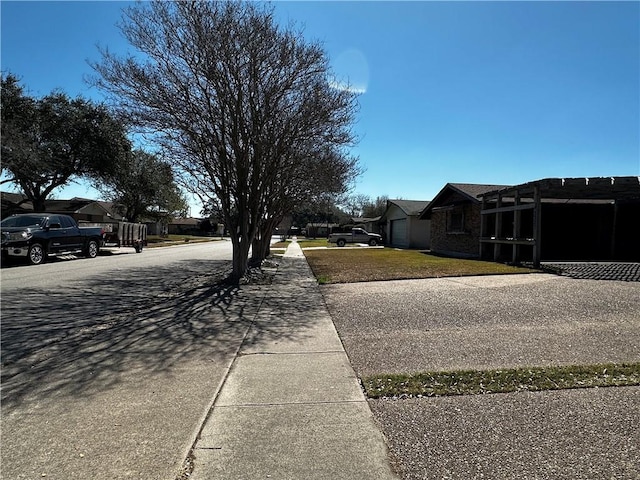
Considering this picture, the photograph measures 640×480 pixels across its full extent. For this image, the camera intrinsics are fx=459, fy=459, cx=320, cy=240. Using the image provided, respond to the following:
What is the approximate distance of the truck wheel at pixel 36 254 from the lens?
692 inches

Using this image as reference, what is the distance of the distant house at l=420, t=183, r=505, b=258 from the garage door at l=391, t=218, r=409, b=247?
28.5 feet

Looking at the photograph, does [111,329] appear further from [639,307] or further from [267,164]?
[639,307]

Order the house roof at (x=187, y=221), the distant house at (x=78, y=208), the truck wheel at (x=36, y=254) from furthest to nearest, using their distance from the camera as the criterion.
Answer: the house roof at (x=187, y=221) < the distant house at (x=78, y=208) < the truck wheel at (x=36, y=254)

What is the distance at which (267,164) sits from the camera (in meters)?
13.4

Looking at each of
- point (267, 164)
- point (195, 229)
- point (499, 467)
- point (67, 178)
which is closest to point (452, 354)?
point (499, 467)

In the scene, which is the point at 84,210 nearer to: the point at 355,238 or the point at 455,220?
the point at 355,238

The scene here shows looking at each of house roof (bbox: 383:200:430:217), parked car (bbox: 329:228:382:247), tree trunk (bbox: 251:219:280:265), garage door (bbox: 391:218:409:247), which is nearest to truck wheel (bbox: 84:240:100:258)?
tree trunk (bbox: 251:219:280:265)

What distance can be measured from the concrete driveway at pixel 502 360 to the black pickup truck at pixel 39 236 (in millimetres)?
12834

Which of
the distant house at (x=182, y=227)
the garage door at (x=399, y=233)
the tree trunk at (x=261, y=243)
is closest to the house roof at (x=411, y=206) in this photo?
the garage door at (x=399, y=233)

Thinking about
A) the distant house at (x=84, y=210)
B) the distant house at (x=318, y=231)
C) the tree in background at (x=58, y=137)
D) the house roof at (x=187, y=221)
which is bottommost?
the distant house at (x=318, y=231)

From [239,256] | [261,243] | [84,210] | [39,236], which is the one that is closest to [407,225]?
[261,243]

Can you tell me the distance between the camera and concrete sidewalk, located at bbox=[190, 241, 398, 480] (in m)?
2.96

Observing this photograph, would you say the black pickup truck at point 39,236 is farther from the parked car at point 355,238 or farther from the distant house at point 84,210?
the distant house at point 84,210

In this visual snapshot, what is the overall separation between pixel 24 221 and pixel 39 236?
2.70ft
